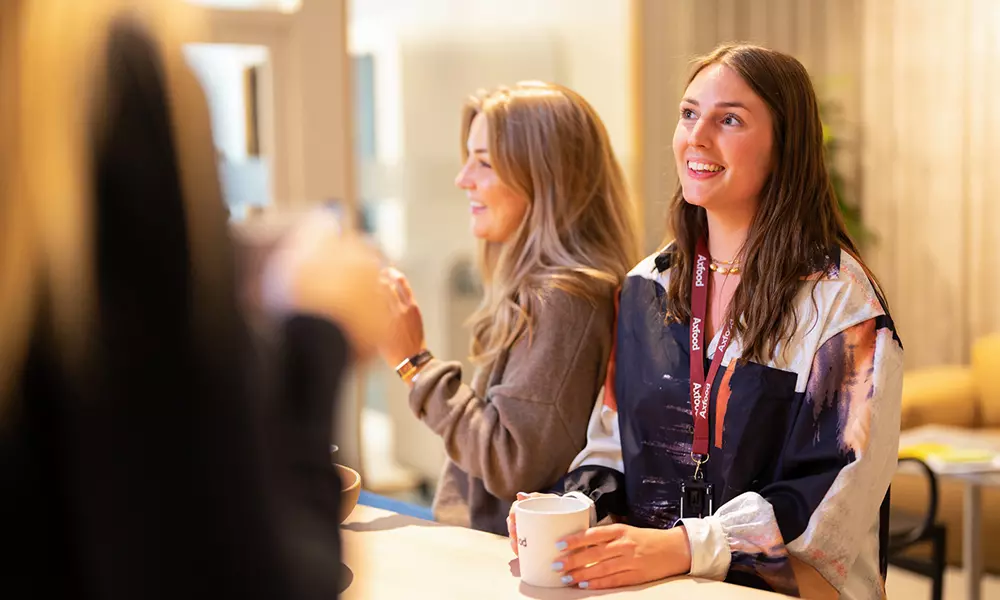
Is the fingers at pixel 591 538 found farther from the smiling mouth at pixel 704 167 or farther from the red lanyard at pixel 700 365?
the smiling mouth at pixel 704 167

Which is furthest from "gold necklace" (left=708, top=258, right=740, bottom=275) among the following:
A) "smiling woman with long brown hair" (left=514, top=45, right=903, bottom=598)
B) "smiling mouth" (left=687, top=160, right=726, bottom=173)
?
"smiling mouth" (left=687, top=160, right=726, bottom=173)

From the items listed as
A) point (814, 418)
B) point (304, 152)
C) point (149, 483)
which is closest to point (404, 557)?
point (814, 418)

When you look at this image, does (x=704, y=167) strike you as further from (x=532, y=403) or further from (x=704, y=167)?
(x=532, y=403)

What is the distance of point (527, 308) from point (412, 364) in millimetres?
236

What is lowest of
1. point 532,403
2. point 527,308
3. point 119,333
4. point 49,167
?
point 532,403

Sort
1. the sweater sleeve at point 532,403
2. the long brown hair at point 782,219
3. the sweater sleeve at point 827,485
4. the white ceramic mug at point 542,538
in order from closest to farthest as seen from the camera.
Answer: the white ceramic mug at point 542,538
the sweater sleeve at point 827,485
the long brown hair at point 782,219
the sweater sleeve at point 532,403

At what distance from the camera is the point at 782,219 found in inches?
62.5

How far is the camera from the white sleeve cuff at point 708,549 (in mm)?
1357

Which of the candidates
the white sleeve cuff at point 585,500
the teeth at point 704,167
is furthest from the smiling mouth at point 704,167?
the white sleeve cuff at point 585,500

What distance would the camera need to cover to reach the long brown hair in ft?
5.02

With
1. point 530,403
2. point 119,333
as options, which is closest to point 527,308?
point 530,403

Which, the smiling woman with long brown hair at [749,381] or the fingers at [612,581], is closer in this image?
the fingers at [612,581]

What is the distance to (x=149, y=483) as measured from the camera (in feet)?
2.17

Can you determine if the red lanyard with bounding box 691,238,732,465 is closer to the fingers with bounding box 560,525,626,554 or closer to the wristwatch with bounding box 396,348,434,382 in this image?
the fingers with bounding box 560,525,626,554
